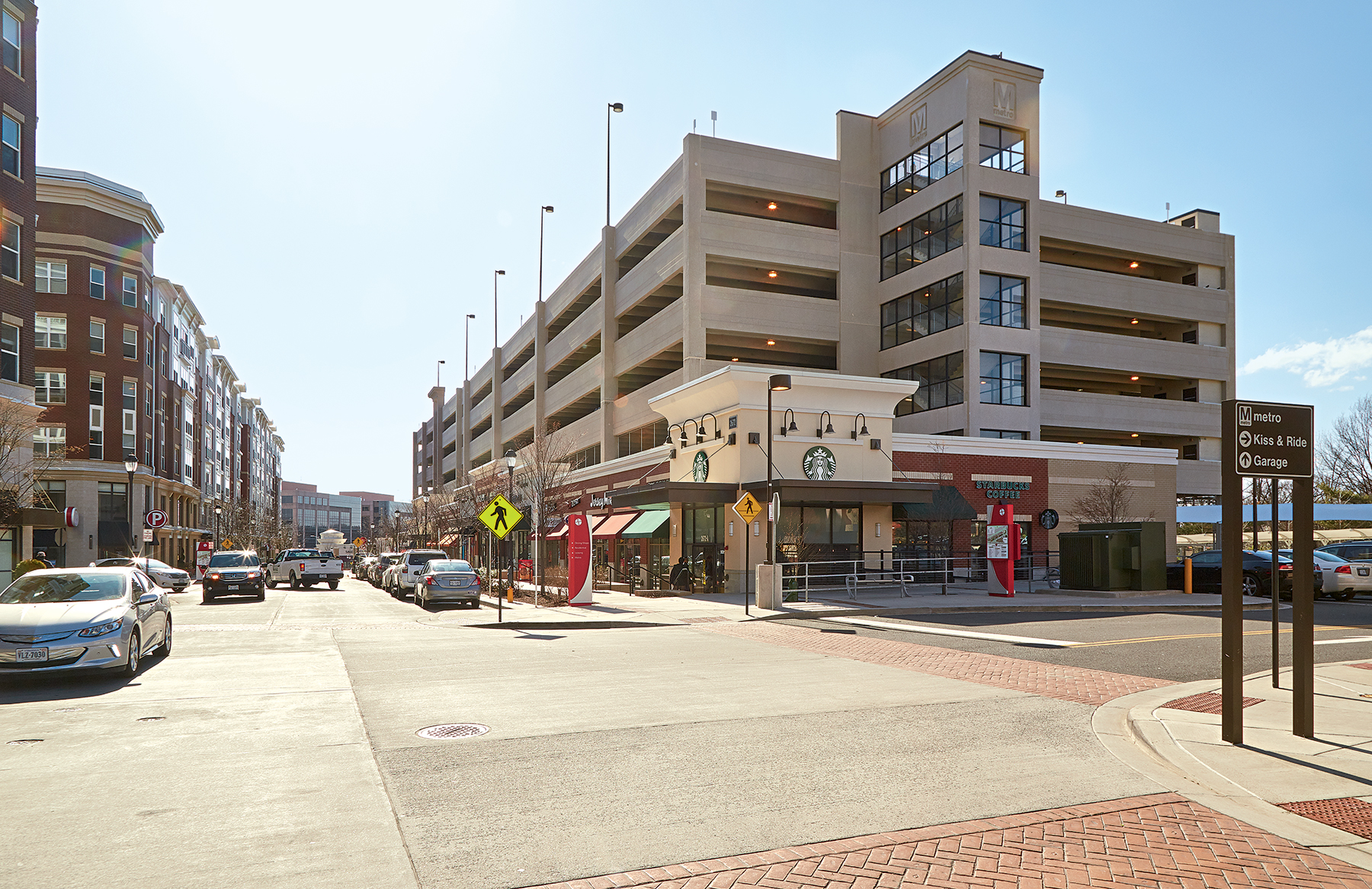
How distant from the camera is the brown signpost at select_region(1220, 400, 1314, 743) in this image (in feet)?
26.6

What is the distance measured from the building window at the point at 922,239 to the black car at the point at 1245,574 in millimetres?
20372

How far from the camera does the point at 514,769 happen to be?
7.43 m

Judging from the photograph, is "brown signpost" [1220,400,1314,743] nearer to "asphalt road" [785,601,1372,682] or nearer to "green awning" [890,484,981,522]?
"asphalt road" [785,601,1372,682]

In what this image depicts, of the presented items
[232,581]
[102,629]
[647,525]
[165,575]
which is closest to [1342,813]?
[102,629]

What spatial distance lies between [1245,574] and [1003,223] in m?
22.4

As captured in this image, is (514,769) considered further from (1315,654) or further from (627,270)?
(627,270)

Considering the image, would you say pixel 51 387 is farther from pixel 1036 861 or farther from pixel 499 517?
pixel 1036 861

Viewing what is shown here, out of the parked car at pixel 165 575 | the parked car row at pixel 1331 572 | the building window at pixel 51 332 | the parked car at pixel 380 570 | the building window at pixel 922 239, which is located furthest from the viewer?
the building window at pixel 51 332

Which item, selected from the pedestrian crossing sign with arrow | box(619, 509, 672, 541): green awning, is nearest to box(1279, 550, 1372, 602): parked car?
box(619, 509, 672, 541): green awning

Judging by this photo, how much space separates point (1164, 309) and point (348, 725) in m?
55.3

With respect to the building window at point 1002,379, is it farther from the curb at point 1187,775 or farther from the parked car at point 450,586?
the curb at point 1187,775

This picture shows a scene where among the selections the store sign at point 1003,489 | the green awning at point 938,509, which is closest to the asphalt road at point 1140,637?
the green awning at point 938,509

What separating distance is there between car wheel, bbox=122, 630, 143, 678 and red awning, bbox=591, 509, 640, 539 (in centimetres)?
2532

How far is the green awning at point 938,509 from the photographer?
3450 centimetres
